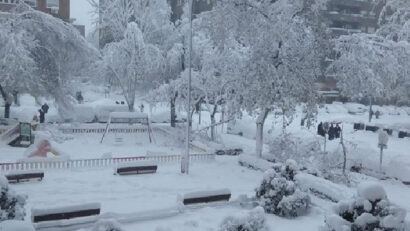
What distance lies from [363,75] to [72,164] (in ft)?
41.2

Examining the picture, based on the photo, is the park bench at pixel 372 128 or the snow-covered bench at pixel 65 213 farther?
the park bench at pixel 372 128

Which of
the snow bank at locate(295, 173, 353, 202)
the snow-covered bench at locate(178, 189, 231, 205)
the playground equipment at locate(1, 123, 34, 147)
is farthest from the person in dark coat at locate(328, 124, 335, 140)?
the playground equipment at locate(1, 123, 34, 147)

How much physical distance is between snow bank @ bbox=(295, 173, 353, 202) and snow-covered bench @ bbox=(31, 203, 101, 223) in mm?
5932

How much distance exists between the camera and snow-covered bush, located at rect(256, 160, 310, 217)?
1262cm

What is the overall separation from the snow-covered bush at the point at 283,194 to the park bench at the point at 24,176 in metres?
7.42

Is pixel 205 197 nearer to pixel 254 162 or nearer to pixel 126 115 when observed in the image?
pixel 254 162

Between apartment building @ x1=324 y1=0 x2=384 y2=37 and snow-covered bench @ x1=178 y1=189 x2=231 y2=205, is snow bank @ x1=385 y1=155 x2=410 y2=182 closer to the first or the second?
snow-covered bench @ x1=178 y1=189 x2=231 y2=205

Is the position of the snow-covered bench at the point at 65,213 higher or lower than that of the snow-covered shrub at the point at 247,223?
lower

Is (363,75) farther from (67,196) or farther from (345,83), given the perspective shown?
(67,196)

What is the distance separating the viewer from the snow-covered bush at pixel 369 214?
8.91 m

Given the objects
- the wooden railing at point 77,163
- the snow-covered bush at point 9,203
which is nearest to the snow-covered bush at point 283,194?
the snow-covered bush at point 9,203

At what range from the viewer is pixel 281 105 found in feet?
60.8

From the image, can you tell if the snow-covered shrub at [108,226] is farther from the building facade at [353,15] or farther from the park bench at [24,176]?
the building facade at [353,15]

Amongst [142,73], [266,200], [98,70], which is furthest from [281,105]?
[98,70]
